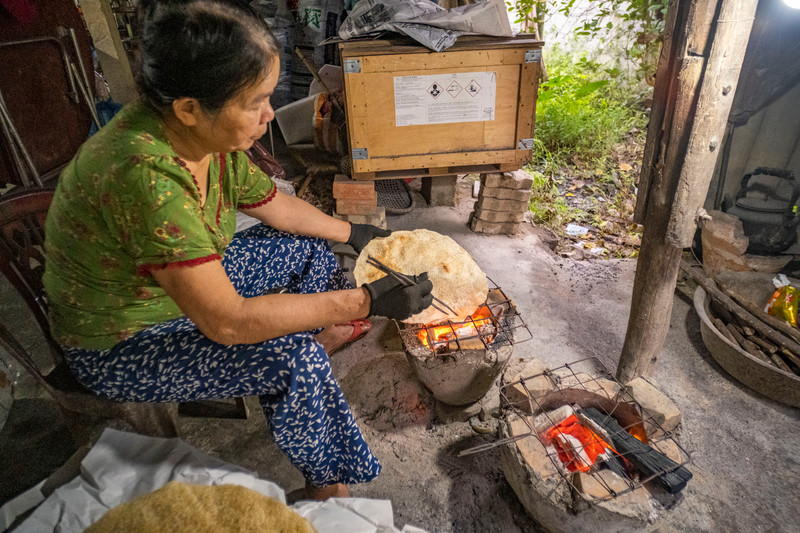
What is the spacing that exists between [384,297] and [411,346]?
0.45 metres

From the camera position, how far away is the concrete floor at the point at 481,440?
2.11 m

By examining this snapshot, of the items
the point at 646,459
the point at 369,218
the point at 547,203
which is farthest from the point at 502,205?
the point at 646,459

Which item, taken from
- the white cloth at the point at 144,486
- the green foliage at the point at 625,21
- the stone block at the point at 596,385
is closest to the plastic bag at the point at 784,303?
the stone block at the point at 596,385

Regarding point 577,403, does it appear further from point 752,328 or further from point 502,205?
point 502,205

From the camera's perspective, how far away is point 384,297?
1.83 metres

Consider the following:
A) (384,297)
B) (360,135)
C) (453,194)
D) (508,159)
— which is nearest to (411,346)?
(384,297)

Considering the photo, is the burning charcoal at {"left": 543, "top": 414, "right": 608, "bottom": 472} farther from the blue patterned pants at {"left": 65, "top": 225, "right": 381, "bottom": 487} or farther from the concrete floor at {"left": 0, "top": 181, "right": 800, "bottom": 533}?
the blue patterned pants at {"left": 65, "top": 225, "right": 381, "bottom": 487}

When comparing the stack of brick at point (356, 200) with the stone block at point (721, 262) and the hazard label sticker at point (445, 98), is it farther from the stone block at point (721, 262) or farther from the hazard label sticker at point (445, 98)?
the stone block at point (721, 262)

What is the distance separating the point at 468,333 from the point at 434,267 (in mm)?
389

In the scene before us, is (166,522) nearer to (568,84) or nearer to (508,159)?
(508,159)

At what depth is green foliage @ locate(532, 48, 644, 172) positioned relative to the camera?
6129 mm

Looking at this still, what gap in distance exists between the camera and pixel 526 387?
2096 mm

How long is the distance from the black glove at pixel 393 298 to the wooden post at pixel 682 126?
1.30m

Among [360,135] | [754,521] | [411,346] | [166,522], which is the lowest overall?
[754,521]
